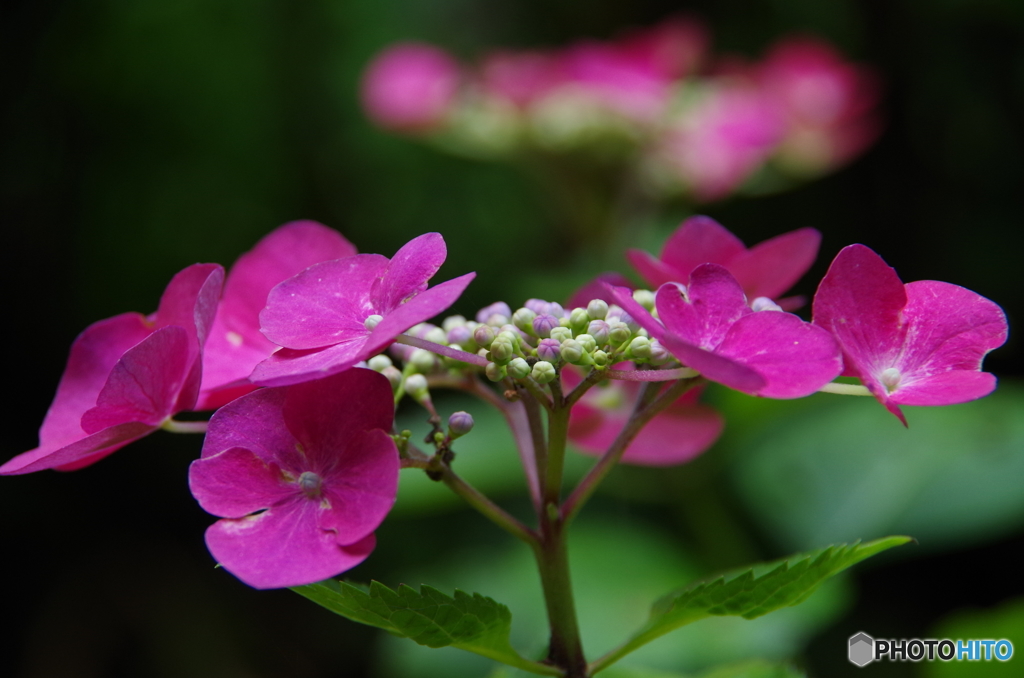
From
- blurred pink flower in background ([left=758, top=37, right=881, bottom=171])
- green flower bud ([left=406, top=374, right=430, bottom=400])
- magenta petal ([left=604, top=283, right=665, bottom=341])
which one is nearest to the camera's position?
magenta petal ([left=604, top=283, right=665, bottom=341])

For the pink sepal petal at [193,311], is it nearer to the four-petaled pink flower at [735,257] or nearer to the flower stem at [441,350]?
the flower stem at [441,350]

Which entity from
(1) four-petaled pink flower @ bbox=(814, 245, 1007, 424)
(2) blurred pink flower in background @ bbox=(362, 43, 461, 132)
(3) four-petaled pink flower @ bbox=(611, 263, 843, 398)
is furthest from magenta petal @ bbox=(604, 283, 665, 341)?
(2) blurred pink flower in background @ bbox=(362, 43, 461, 132)

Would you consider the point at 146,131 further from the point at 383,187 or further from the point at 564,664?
the point at 564,664

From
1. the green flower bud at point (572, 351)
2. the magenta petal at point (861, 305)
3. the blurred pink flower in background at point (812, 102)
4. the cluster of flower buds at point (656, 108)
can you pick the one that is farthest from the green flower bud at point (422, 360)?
the blurred pink flower in background at point (812, 102)

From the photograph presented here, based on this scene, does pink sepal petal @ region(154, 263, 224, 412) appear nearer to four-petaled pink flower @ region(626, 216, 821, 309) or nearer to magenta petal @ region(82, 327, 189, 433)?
magenta petal @ region(82, 327, 189, 433)

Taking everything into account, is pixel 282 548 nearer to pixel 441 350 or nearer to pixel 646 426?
pixel 441 350

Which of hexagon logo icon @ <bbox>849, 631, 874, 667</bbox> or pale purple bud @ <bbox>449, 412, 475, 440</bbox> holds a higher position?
pale purple bud @ <bbox>449, 412, 475, 440</bbox>
